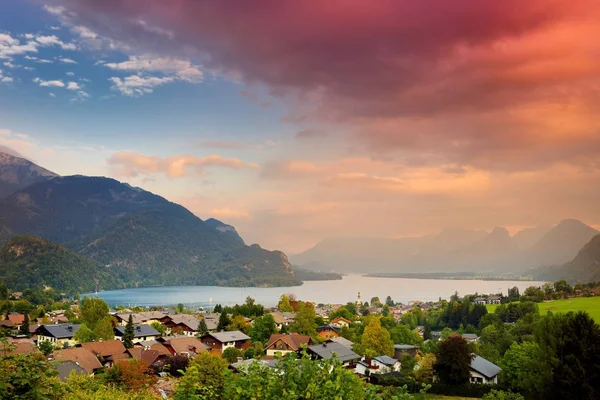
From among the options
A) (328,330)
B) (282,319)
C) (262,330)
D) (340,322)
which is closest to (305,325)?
(262,330)

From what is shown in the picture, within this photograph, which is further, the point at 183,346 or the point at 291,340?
the point at 291,340

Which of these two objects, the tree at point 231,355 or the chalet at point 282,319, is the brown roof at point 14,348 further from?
the chalet at point 282,319

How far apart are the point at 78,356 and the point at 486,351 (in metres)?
35.0

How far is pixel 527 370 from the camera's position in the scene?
32688mm

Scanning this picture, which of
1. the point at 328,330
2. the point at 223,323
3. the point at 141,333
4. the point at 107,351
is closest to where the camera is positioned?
the point at 107,351

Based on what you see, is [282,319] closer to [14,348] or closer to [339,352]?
[339,352]

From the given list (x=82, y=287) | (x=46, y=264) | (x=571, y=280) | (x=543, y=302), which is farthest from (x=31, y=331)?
Answer: (x=571, y=280)

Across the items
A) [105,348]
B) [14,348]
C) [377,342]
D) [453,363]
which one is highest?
[14,348]

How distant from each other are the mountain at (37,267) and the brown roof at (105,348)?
134 meters

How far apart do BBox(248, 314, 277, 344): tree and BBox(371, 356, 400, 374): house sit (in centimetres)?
1607

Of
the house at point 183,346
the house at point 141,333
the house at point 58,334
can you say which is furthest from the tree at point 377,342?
the house at point 58,334

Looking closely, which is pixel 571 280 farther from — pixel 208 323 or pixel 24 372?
pixel 24 372

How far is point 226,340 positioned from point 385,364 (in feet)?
60.7

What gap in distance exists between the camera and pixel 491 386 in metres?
32.5
